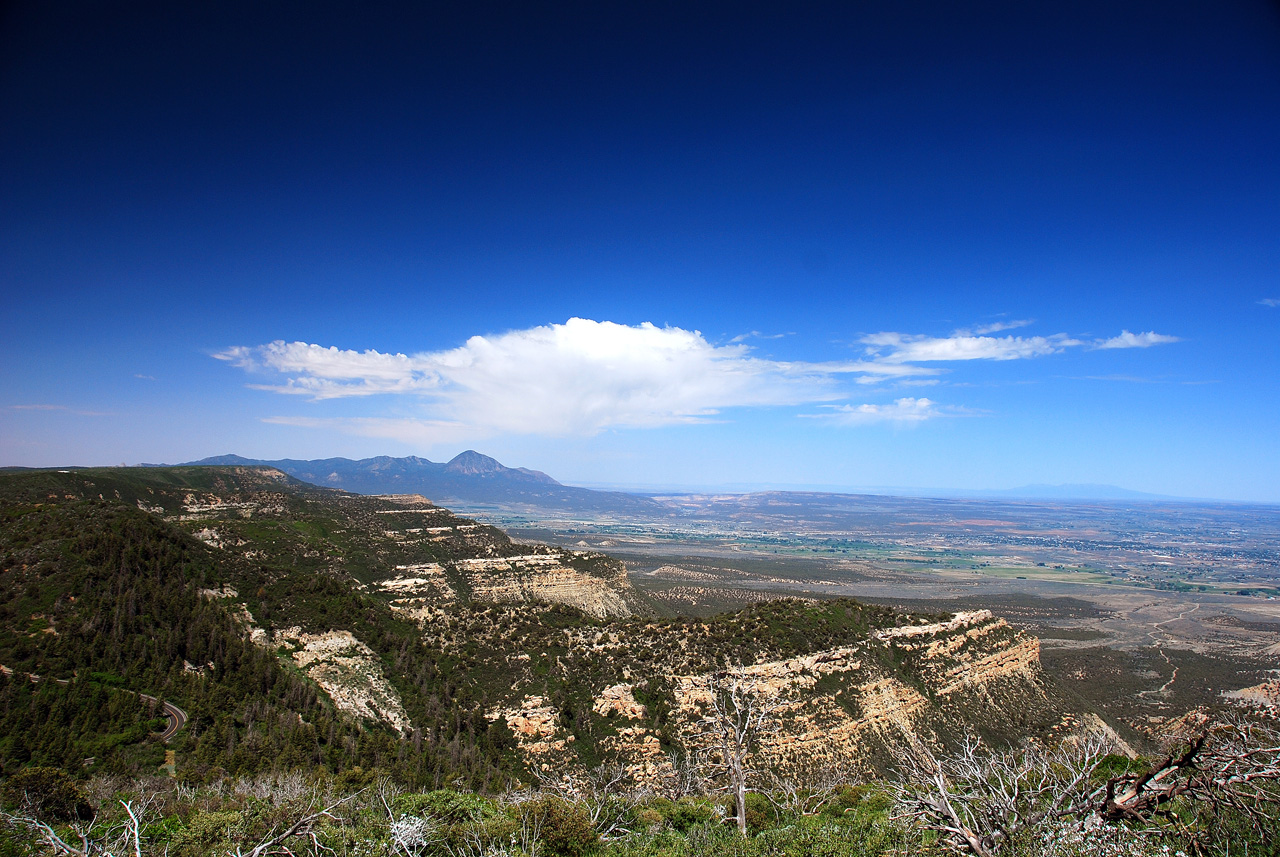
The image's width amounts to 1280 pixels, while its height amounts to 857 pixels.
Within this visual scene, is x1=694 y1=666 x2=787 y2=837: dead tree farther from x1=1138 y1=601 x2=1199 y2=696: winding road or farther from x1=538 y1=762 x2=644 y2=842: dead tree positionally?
x1=1138 y1=601 x2=1199 y2=696: winding road

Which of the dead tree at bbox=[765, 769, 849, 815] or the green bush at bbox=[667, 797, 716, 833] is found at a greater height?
the green bush at bbox=[667, 797, 716, 833]

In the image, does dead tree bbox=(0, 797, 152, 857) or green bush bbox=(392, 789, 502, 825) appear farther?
green bush bbox=(392, 789, 502, 825)

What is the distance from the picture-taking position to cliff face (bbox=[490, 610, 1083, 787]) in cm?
2714

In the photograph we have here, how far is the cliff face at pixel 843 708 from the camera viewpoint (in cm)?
2714

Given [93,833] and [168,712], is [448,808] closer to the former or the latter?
[93,833]

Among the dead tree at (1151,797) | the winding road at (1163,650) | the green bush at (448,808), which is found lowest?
the winding road at (1163,650)

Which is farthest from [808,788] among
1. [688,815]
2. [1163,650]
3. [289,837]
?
[1163,650]

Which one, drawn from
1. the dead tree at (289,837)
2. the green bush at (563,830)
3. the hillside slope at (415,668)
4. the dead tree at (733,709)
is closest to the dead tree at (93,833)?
the dead tree at (289,837)

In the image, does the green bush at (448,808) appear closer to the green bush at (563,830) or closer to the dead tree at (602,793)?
the green bush at (563,830)

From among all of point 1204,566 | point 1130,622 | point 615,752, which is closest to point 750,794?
point 615,752

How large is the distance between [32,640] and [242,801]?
14.5 m

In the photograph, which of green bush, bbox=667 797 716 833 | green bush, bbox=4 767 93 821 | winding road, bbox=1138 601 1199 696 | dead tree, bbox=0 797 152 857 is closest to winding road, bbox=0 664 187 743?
green bush, bbox=4 767 93 821

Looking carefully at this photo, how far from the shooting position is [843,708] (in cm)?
2914

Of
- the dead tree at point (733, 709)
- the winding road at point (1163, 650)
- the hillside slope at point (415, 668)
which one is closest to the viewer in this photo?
the hillside slope at point (415, 668)
